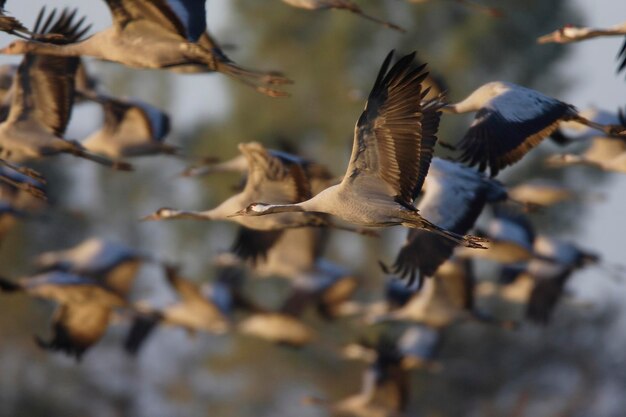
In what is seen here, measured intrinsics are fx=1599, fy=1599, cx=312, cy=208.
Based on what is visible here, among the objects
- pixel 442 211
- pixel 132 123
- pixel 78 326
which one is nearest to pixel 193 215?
pixel 442 211

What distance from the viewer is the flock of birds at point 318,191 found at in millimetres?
8359

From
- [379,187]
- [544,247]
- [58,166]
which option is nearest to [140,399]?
[58,166]

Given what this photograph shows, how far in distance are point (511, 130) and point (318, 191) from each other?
2.47 metres

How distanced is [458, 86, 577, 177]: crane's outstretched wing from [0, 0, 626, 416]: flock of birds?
10 millimetres

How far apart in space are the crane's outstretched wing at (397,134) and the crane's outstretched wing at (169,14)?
2.06m

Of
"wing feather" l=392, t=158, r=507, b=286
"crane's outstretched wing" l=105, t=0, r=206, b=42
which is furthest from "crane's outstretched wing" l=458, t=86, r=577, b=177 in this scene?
"crane's outstretched wing" l=105, t=0, r=206, b=42

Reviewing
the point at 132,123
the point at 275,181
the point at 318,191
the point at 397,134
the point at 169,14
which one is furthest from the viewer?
the point at 132,123

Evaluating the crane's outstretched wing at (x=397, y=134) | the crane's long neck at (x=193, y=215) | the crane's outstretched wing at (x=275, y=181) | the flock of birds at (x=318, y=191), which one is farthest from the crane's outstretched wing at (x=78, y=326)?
the crane's outstretched wing at (x=397, y=134)

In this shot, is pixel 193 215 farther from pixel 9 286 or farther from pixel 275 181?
pixel 9 286

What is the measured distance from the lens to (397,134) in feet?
26.1

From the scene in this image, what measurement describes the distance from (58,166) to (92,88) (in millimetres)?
14738

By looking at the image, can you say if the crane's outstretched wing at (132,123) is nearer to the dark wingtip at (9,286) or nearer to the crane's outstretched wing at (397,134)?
the dark wingtip at (9,286)

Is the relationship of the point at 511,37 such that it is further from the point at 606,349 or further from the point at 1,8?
the point at 1,8

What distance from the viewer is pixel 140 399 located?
2653 cm
